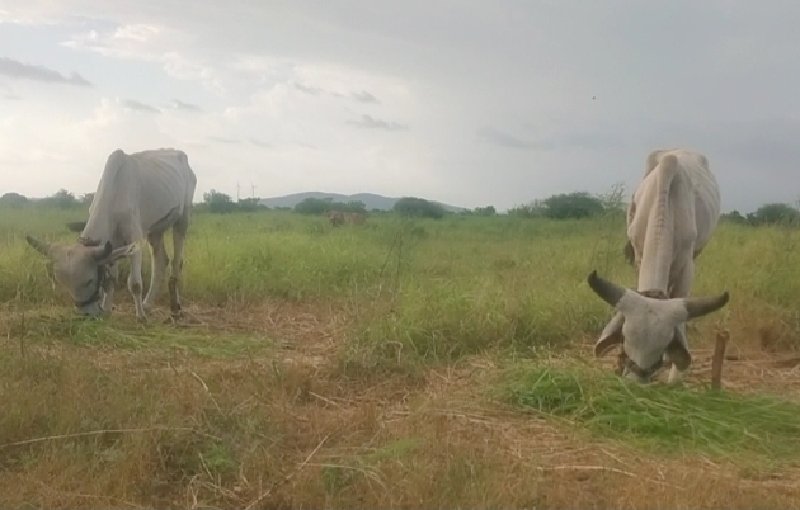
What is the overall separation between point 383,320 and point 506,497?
323 cm

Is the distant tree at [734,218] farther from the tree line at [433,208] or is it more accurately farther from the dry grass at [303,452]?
the dry grass at [303,452]

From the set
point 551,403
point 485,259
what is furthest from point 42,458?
point 485,259

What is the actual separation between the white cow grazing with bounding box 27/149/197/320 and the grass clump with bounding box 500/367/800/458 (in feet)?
13.8

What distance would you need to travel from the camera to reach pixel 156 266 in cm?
970

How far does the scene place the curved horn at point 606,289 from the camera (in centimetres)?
520

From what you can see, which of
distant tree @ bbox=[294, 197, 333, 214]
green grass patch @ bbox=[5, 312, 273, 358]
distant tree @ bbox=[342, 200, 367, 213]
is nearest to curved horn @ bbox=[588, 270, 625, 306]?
green grass patch @ bbox=[5, 312, 273, 358]

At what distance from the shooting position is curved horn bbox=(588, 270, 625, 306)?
205 inches

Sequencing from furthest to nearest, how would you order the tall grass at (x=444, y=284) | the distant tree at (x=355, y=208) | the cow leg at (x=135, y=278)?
the distant tree at (x=355, y=208)
the cow leg at (x=135, y=278)
the tall grass at (x=444, y=284)

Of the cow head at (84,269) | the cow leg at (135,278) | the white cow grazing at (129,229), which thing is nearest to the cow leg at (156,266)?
the white cow grazing at (129,229)

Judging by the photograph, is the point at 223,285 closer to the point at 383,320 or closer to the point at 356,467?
the point at 383,320

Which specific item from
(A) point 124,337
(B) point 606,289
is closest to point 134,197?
(A) point 124,337

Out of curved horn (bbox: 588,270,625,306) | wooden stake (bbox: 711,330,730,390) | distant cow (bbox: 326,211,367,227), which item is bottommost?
wooden stake (bbox: 711,330,730,390)

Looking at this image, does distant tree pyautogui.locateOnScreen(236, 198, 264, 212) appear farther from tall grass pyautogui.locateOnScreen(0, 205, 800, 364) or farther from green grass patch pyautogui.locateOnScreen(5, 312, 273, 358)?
green grass patch pyautogui.locateOnScreen(5, 312, 273, 358)

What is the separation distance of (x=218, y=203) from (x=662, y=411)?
36.1m
